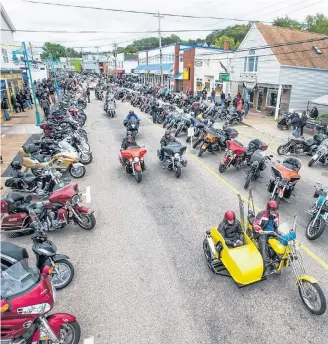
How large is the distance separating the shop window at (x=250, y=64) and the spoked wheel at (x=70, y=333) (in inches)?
998

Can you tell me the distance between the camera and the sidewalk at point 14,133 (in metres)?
12.4

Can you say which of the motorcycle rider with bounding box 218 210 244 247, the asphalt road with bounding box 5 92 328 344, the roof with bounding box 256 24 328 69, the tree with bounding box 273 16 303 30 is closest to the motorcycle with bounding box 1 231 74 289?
the asphalt road with bounding box 5 92 328 344

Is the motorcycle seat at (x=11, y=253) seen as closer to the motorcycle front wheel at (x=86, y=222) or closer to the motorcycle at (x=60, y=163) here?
the motorcycle front wheel at (x=86, y=222)

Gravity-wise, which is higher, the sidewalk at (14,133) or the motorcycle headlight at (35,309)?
the motorcycle headlight at (35,309)

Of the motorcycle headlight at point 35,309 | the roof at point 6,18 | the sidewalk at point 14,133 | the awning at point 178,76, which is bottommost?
the sidewalk at point 14,133

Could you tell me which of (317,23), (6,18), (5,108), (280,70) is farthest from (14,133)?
(317,23)

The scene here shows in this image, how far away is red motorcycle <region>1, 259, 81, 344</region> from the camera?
3.37 m

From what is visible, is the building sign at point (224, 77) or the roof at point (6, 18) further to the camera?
the roof at point (6, 18)

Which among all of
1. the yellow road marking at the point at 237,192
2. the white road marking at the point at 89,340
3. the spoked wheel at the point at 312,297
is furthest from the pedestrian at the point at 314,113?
the white road marking at the point at 89,340

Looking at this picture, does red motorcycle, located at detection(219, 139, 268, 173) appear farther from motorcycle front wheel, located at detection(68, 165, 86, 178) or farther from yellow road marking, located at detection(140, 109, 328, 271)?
motorcycle front wheel, located at detection(68, 165, 86, 178)

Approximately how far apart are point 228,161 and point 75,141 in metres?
6.38

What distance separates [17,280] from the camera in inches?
142

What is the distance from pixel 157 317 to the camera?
15.0 ft

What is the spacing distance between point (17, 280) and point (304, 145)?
1251 centimetres
